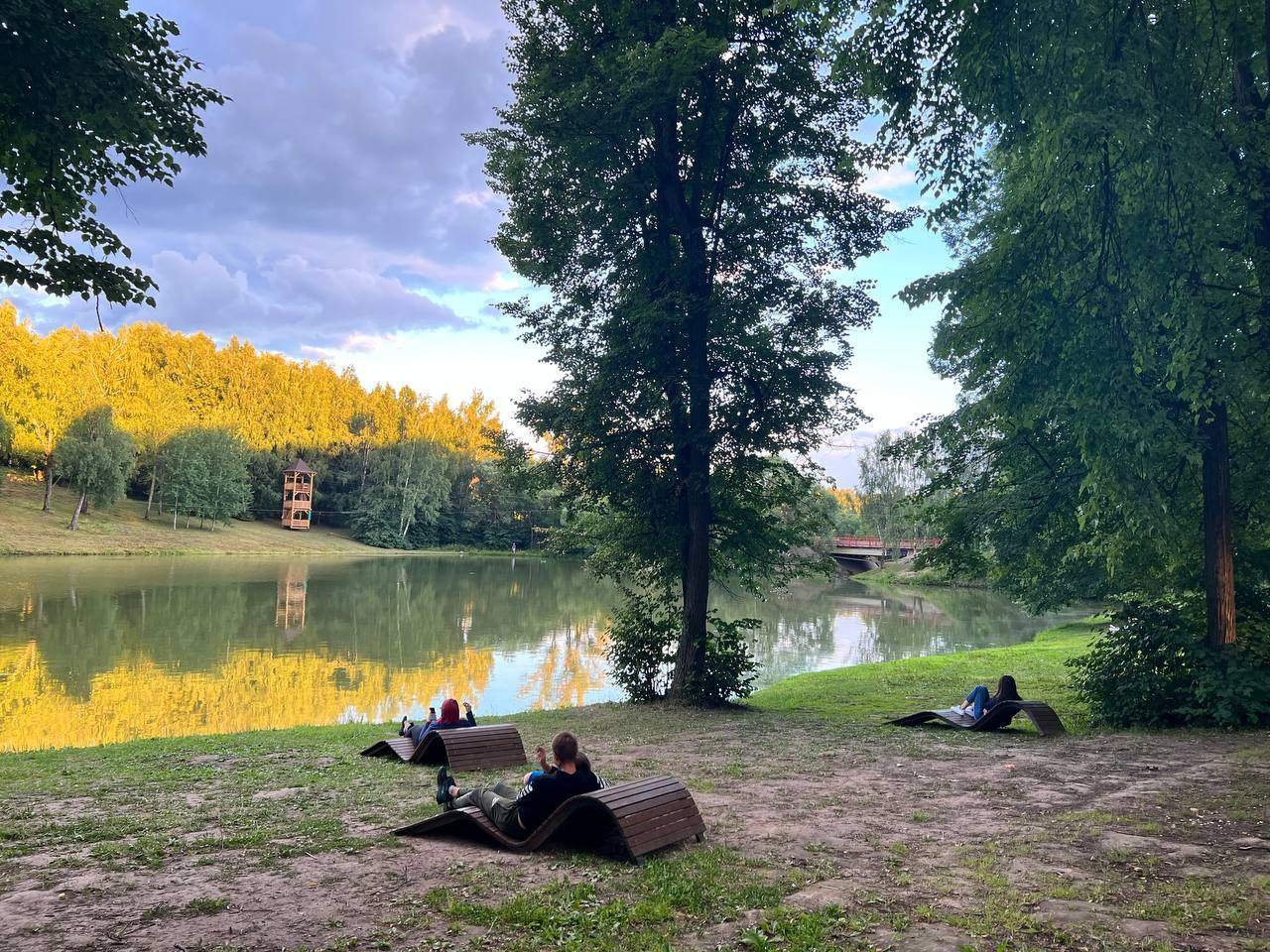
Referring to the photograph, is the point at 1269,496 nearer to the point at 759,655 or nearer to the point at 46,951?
the point at 46,951

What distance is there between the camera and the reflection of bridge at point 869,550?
64.2 m

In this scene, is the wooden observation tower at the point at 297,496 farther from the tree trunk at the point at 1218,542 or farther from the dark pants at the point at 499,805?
the tree trunk at the point at 1218,542

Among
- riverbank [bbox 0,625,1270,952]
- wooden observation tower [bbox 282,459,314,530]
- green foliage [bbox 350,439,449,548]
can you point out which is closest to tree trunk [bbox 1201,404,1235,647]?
riverbank [bbox 0,625,1270,952]

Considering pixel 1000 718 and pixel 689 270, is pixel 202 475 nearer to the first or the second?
pixel 689 270

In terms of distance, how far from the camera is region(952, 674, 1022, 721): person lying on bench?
1122 centimetres

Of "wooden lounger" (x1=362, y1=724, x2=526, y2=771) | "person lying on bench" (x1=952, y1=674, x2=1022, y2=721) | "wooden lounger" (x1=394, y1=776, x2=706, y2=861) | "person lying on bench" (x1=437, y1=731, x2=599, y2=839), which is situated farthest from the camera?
"person lying on bench" (x1=952, y1=674, x2=1022, y2=721)

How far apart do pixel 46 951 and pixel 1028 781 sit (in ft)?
25.4

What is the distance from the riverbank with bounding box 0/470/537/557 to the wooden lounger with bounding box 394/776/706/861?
51.6 metres

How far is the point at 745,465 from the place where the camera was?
14805 millimetres

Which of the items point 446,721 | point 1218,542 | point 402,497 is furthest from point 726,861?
point 402,497

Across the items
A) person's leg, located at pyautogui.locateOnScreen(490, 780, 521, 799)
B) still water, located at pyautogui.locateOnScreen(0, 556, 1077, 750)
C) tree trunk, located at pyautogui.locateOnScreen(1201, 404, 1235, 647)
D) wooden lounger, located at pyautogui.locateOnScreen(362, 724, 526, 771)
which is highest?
tree trunk, located at pyautogui.locateOnScreen(1201, 404, 1235, 647)

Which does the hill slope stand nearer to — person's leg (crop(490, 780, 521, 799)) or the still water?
the still water

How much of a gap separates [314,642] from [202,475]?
48143mm

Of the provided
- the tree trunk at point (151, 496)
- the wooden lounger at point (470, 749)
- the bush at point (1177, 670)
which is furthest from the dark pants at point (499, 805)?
the tree trunk at point (151, 496)
